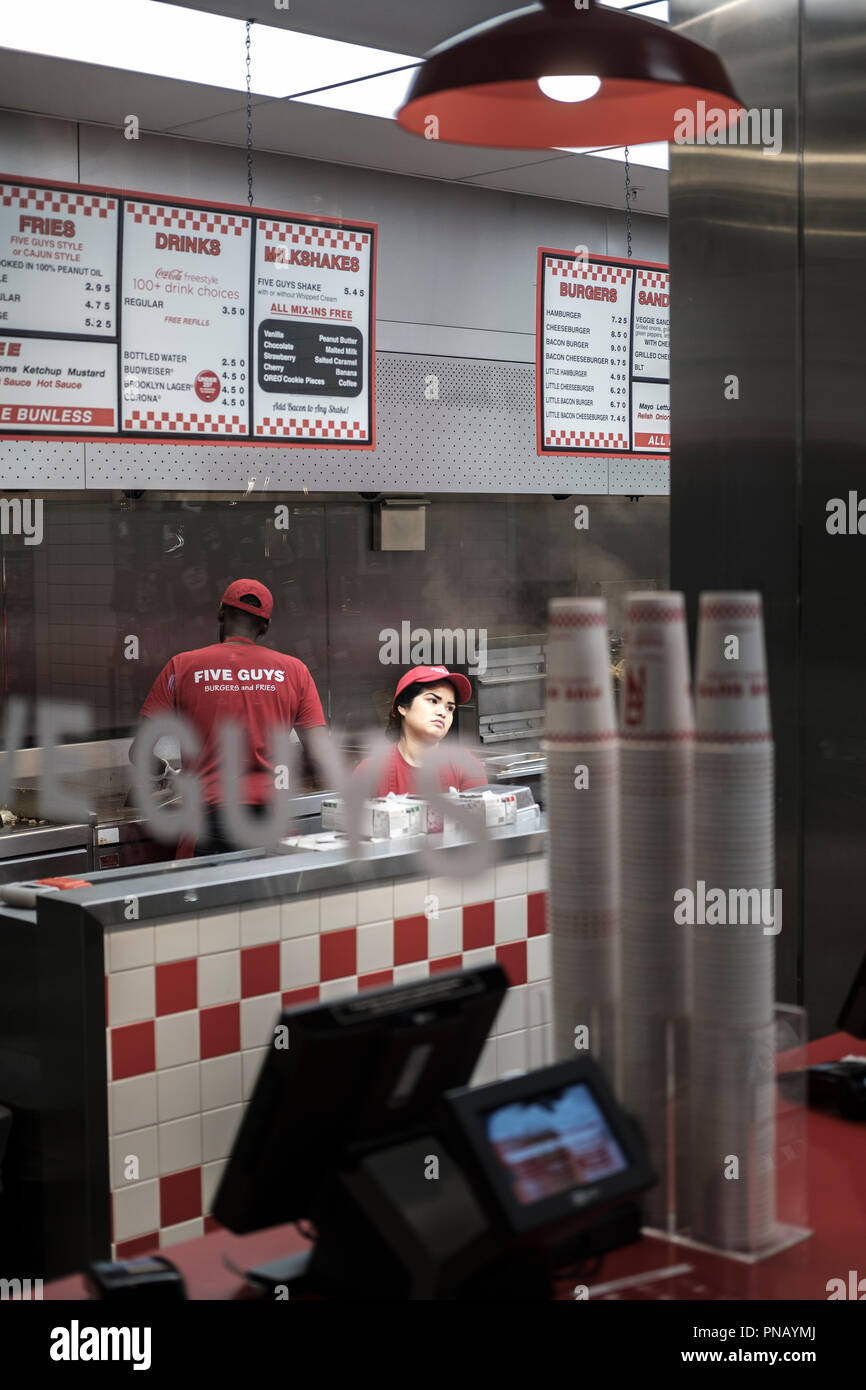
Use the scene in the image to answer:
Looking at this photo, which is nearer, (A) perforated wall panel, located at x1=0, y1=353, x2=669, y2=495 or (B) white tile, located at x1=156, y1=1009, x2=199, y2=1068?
(B) white tile, located at x1=156, y1=1009, x2=199, y2=1068

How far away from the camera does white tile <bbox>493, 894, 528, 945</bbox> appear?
3.43 m

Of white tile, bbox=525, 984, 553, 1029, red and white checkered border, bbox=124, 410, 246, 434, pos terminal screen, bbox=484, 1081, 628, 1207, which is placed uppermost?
red and white checkered border, bbox=124, 410, 246, 434

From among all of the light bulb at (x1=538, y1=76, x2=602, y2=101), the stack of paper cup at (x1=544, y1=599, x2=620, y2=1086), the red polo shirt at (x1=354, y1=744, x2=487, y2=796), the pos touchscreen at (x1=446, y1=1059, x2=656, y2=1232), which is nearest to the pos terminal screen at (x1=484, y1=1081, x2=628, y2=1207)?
the pos touchscreen at (x1=446, y1=1059, x2=656, y2=1232)

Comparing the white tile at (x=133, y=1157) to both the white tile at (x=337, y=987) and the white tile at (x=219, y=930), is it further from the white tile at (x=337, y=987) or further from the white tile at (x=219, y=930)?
the white tile at (x=337, y=987)

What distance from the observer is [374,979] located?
3.20 metres

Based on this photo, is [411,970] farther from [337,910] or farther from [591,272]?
[591,272]

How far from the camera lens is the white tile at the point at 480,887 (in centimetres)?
337

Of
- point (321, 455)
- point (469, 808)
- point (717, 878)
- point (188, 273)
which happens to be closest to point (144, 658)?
point (321, 455)

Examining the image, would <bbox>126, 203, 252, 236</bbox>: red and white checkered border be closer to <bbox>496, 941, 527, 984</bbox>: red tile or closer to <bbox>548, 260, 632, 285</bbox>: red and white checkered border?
<bbox>548, 260, 632, 285</bbox>: red and white checkered border

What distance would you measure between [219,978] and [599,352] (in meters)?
2.88

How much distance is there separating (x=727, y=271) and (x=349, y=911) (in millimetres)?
1561

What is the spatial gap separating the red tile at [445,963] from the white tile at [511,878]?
189 mm

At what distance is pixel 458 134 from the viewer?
7.26 feet

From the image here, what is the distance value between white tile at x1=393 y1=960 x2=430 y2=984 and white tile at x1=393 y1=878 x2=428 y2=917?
0.37ft
